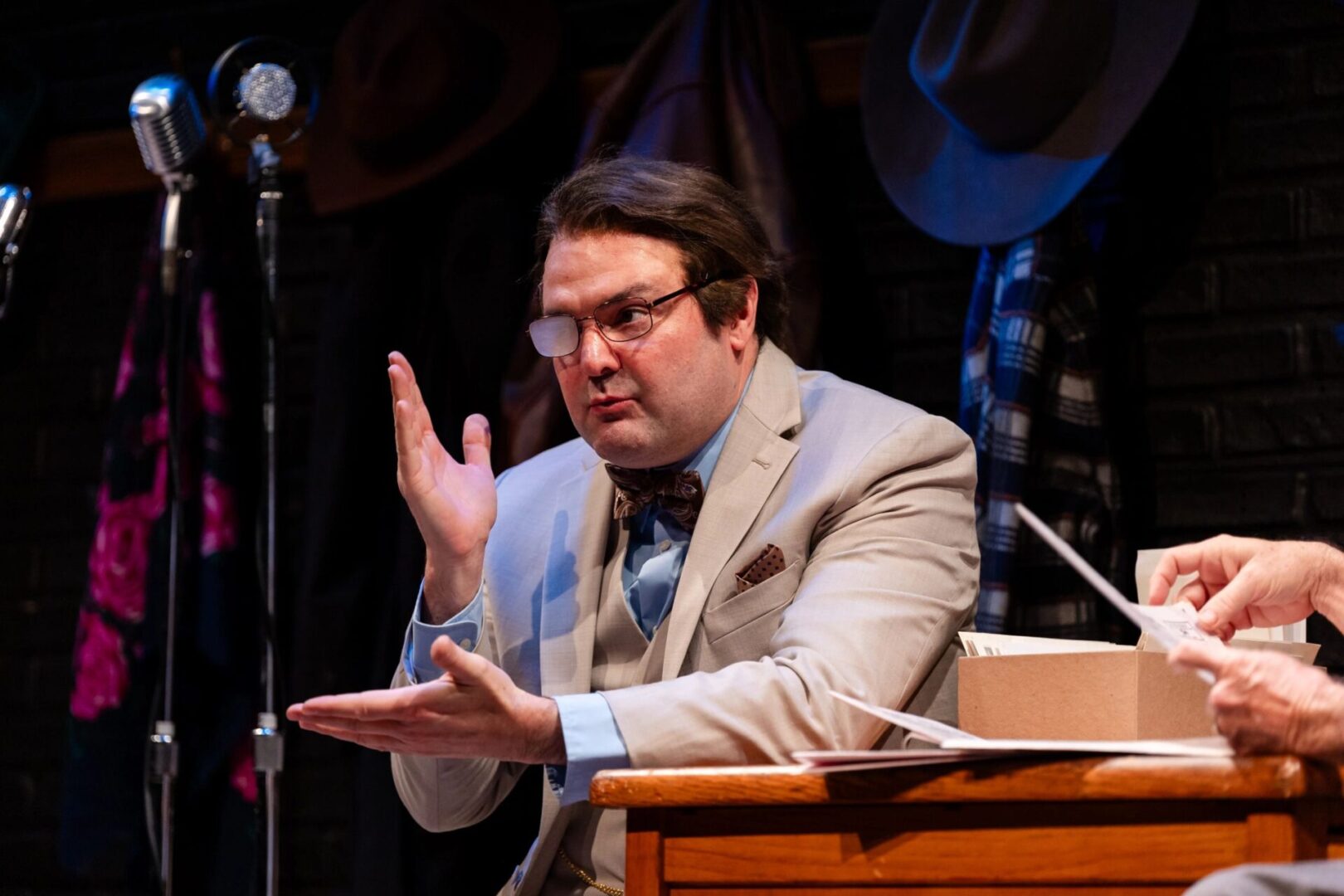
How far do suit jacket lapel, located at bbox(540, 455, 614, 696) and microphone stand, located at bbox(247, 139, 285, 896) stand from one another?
68cm

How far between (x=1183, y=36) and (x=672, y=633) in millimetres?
1320

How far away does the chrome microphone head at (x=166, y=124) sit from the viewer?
275cm

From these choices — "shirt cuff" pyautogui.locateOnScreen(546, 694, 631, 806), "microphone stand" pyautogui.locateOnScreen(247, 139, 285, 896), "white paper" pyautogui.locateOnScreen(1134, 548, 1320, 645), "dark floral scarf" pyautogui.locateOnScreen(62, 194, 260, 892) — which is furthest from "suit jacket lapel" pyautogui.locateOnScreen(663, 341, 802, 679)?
"dark floral scarf" pyautogui.locateOnScreen(62, 194, 260, 892)

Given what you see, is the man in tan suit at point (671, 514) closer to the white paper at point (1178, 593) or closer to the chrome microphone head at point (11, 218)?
the white paper at point (1178, 593)

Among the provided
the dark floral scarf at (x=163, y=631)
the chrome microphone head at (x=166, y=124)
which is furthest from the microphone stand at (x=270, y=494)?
the dark floral scarf at (x=163, y=631)

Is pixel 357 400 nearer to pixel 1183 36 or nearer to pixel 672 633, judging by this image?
pixel 672 633

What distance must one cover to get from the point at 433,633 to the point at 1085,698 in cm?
90

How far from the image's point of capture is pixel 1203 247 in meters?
2.85

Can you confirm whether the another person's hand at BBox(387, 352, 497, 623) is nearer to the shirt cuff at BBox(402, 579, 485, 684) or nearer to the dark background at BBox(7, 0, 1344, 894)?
the shirt cuff at BBox(402, 579, 485, 684)

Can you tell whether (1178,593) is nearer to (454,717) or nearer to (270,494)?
(454,717)

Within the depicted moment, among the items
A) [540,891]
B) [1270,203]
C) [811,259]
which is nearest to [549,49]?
[811,259]

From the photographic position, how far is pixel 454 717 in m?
1.58

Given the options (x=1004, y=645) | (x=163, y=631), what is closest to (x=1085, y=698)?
(x=1004, y=645)

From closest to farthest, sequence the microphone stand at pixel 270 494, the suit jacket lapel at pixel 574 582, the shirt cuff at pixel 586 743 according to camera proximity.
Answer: the shirt cuff at pixel 586 743 < the suit jacket lapel at pixel 574 582 < the microphone stand at pixel 270 494
